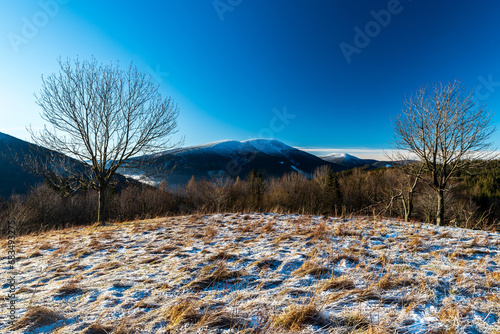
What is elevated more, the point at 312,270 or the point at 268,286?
the point at 312,270

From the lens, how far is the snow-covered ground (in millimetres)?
2066

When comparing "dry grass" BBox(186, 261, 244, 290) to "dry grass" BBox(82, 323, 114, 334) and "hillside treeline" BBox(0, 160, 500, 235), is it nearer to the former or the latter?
"dry grass" BBox(82, 323, 114, 334)

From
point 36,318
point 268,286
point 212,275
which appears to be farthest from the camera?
point 212,275

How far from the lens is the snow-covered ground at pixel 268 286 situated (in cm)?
207

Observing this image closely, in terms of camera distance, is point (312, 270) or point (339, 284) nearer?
point (339, 284)

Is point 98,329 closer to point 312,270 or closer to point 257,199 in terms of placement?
point 312,270

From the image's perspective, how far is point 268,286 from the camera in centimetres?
288

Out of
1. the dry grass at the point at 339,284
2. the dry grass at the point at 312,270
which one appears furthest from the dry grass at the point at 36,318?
the dry grass at the point at 339,284

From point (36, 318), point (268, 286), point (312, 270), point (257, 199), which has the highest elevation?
point (312, 270)

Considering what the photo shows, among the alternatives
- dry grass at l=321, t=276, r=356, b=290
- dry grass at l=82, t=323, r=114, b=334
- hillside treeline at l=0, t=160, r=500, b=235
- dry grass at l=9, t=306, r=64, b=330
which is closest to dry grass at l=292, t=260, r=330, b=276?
dry grass at l=321, t=276, r=356, b=290

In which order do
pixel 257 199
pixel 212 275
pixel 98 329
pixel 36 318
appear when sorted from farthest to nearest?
1. pixel 257 199
2. pixel 212 275
3. pixel 36 318
4. pixel 98 329

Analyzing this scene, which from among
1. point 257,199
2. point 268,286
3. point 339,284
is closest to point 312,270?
point 339,284

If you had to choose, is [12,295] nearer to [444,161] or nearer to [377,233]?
[377,233]

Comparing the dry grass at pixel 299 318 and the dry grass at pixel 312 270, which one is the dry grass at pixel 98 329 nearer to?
the dry grass at pixel 299 318
